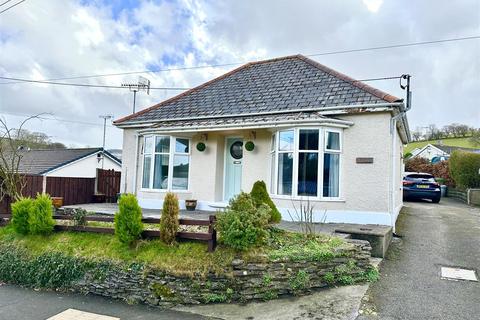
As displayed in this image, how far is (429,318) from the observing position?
183 inches

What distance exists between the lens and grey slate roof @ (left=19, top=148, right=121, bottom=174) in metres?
21.9

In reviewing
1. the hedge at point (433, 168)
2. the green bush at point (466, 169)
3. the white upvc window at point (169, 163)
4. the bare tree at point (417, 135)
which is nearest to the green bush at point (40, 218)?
the white upvc window at point (169, 163)

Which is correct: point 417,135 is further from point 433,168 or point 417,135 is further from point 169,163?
point 169,163

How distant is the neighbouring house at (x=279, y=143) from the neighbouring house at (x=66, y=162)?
37.5ft

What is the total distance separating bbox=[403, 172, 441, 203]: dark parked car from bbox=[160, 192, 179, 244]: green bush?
1560 centimetres

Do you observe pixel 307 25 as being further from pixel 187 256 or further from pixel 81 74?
pixel 81 74

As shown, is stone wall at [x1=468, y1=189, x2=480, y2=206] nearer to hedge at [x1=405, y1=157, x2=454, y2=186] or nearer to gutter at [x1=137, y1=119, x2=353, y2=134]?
hedge at [x1=405, y1=157, x2=454, y2=186]

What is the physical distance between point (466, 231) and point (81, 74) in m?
20.6

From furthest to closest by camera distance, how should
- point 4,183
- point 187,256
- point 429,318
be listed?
point 4,183
point 187,256
point 429,318

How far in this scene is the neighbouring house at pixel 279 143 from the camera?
9.22 m

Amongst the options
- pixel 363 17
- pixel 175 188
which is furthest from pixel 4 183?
pixel 363 17

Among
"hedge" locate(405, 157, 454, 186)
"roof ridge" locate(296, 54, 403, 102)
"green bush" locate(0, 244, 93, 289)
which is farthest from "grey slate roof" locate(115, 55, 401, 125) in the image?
"hedge" locate(405, 157, 454, 186)

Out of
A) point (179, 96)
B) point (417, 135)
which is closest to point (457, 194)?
point (179, 96)

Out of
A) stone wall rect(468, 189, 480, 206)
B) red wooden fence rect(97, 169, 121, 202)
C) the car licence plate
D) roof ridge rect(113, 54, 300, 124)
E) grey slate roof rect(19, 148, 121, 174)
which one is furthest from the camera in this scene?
grey slate roof rect(19, 148, 121, 174)
